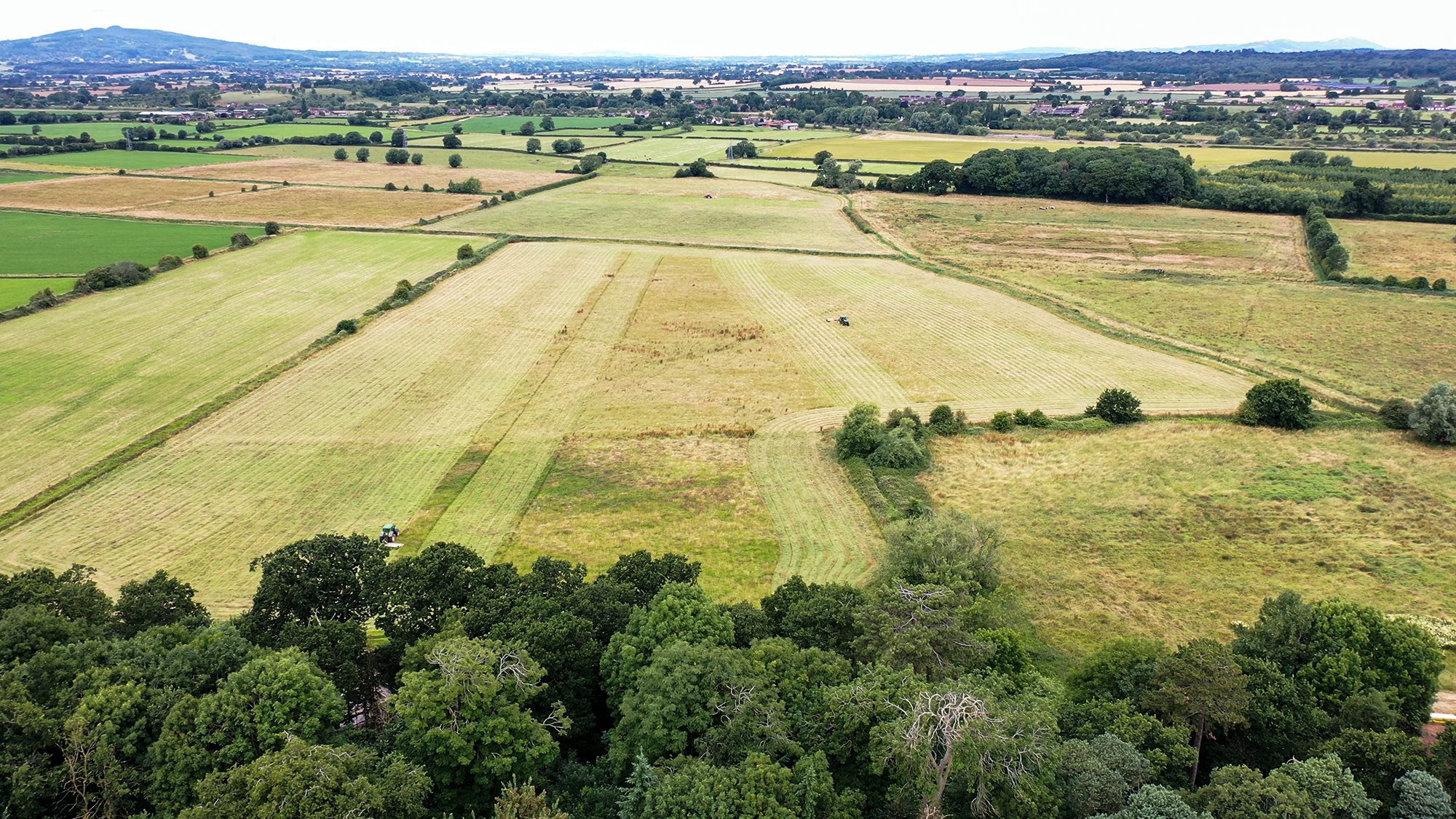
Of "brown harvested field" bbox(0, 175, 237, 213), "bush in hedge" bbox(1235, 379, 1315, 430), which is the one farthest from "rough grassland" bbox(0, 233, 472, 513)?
"bush in hedge" bbox(1235, 379, 1315, 430)

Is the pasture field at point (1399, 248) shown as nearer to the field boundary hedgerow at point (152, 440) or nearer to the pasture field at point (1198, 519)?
the pasture field at point (1198, 519)

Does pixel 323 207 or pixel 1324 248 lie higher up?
pixel 323 207

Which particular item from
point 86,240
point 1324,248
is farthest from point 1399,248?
point 86,240

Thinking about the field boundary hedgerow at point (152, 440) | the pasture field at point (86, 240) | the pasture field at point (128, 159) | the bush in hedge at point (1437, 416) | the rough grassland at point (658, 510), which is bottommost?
the rough grassland at point (658, 510)

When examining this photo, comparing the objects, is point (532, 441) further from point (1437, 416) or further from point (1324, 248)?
point (1324, 248)

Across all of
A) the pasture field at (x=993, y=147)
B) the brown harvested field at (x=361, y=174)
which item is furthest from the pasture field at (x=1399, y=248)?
the brown harvested field at (x=361, y=174)

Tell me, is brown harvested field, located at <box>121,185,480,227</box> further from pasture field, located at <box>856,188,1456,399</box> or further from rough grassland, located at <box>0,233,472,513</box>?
pasture field, located at <box>856,188,1456,399</box>
